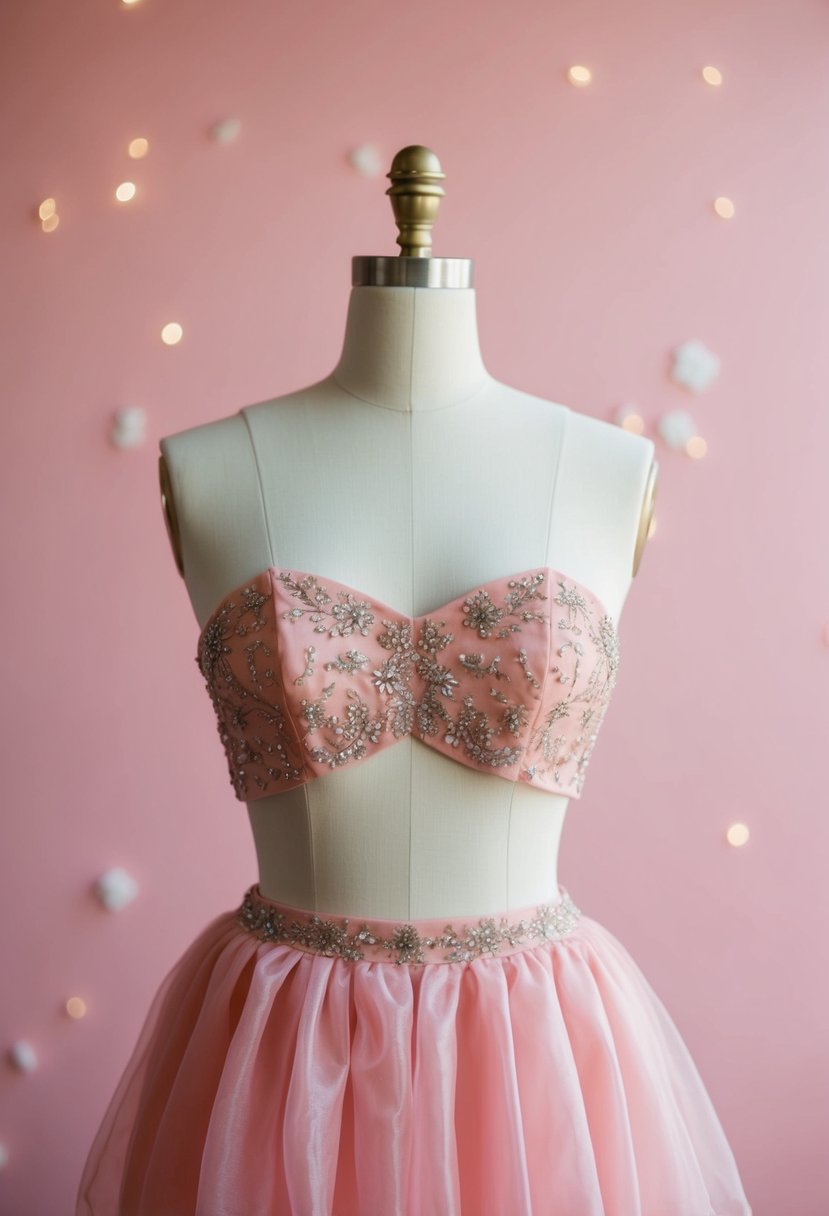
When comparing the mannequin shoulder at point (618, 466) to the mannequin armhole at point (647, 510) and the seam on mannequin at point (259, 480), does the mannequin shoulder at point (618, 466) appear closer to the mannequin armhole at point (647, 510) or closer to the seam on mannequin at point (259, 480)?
the mannequin armhole at point (647, 510)

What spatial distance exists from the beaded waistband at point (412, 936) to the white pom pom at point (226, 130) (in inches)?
67.4

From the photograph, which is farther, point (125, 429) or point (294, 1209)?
point (125, 429)

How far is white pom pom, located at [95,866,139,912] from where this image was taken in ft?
8.87

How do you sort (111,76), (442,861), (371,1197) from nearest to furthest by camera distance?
(371,1197), (442,861), (111,76)

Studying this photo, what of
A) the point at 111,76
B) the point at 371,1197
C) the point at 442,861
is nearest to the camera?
the point at 371,1197

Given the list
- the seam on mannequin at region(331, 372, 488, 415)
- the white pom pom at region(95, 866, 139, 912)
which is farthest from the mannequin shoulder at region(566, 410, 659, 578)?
the white pom pom at region(95, 866, 139, 912)

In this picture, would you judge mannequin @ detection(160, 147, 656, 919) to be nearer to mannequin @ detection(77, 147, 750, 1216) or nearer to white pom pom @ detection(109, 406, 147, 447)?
mannequin @ detection(77, 147, 750, 1216)

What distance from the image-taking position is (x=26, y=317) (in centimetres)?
267

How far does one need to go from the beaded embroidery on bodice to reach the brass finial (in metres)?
0.39

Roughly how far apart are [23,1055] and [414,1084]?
165cm

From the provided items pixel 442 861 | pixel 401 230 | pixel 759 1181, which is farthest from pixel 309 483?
pixel 759 1181

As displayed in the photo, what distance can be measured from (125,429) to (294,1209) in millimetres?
1696

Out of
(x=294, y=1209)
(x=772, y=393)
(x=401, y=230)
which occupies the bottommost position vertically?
(x=294, y=1209)

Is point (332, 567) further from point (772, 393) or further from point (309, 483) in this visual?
point (772, 393)
